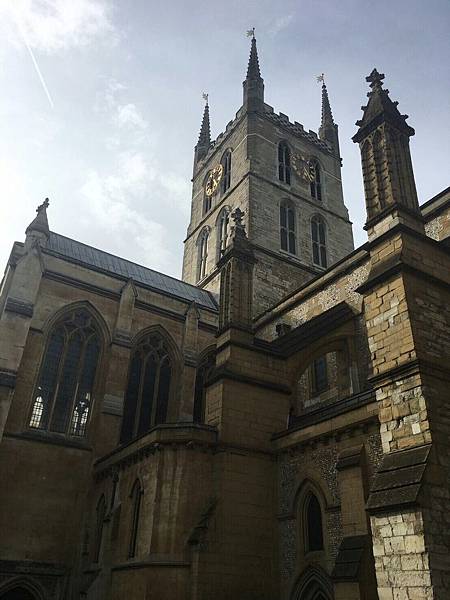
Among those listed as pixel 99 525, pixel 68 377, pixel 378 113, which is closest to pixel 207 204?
pixel 68 377

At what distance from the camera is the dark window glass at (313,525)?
12.1 meters

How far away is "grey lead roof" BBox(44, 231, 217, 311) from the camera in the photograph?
25156 mm

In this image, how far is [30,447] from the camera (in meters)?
17.8

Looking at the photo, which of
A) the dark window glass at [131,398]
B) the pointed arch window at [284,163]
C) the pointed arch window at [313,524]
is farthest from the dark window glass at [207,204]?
the pointed arch window at [313,524]

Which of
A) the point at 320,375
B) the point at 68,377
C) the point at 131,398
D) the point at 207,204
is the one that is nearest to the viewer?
the point at 320,375

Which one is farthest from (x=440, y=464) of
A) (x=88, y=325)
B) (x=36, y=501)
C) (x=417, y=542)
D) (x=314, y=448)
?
(x=88, y=325)

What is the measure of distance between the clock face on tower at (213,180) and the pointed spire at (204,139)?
4.16m

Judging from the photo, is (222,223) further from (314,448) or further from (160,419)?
(314,448)

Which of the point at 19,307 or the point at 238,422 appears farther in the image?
the point at 19,307

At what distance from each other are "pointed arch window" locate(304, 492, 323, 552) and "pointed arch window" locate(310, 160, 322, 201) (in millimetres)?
26948

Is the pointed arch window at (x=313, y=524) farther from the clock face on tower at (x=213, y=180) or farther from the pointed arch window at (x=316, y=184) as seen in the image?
the clock face on tower at (x=213, y=180)

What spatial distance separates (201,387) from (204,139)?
2682 cm

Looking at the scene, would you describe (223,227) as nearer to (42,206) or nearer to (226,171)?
(226,171)

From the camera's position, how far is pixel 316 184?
37.2 metres
